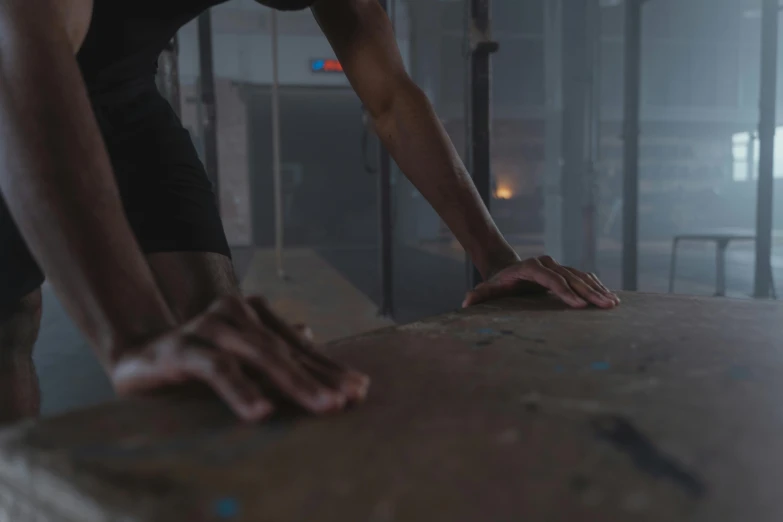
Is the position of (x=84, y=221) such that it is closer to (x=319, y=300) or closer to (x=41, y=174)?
(x=41, y=174)

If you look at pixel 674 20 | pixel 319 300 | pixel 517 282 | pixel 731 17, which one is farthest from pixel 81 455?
pixel 731 17

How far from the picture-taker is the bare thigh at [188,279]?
91 centimetres

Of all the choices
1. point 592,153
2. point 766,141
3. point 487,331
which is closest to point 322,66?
point 592,153

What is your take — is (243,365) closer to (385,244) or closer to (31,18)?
(31,18)

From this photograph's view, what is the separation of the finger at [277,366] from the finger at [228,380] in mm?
10

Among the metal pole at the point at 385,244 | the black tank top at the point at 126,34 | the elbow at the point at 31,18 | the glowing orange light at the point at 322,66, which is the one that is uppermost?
the glowing orange light at the point at 322,66

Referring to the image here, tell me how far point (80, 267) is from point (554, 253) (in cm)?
416

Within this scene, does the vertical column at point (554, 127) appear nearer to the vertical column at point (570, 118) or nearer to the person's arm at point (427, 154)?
the vertical column at point (570, 118)

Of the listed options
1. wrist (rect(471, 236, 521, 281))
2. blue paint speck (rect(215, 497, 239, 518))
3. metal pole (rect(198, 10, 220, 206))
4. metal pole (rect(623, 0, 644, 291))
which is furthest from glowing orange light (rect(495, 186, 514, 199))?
blue paint speck (rect(215, 497, 239, 518))

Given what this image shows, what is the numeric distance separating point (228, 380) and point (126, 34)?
68 cm

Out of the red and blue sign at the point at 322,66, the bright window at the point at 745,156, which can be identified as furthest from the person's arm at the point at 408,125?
the bright window at the point at 745,156

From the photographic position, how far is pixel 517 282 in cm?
94

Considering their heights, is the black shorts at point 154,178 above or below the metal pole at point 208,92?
below

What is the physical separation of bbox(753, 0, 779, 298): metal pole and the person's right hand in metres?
3.16
